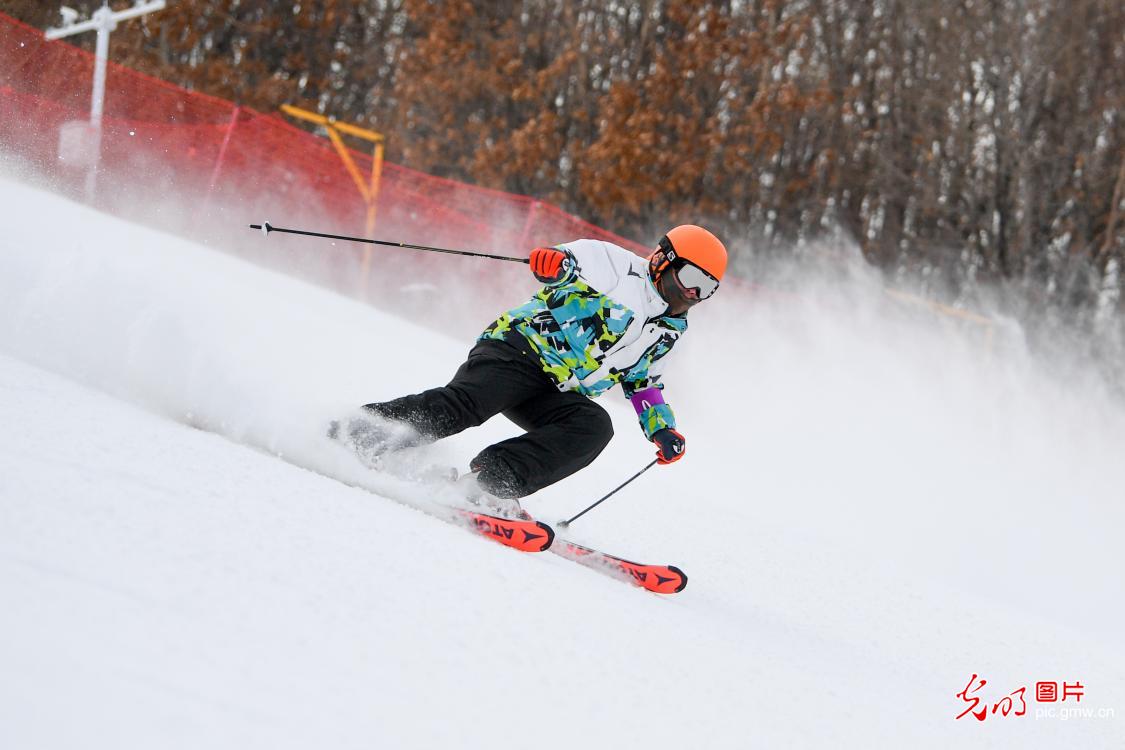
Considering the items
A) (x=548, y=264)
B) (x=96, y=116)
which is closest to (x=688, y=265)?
(x=548, y=264)

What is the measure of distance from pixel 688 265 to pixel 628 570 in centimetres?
115

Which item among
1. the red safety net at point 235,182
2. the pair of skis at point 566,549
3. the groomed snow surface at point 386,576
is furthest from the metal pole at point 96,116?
the pair of skis at point 566,549

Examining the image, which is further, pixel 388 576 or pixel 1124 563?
pixel 1124 563

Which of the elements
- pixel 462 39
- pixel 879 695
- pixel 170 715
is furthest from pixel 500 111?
pixel 170 715

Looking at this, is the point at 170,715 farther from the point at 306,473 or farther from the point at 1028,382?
the point at 1028,382

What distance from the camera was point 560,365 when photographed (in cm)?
429

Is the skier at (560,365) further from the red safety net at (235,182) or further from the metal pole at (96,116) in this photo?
the metal pole at (96,116)

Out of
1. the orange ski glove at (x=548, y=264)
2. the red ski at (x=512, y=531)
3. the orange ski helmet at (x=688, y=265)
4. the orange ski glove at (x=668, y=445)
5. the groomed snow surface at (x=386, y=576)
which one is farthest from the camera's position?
the orange ski glove at (x=668, y=445)

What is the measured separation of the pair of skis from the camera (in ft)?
12.6

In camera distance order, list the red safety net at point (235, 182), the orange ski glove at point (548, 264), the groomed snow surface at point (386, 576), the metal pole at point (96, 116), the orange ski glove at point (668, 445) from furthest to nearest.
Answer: the metal pole at point (96, 116) → the red safety net at point (235, 182) → the orange ski glove at point (668, 445) → the orange ski glove at point (548, 264) → the groomed snow surface at point (386, 576)

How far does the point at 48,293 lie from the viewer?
4.58 meters

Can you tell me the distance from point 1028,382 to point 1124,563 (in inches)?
155

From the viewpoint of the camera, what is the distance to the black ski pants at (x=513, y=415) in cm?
404

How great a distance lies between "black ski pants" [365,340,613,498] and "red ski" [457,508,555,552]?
0.75 ft
